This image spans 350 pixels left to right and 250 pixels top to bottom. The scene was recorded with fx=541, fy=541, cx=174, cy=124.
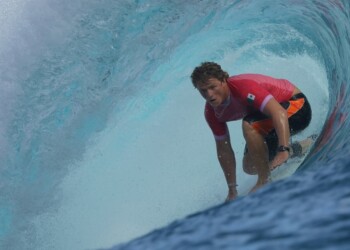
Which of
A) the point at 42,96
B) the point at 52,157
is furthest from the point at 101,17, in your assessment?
the point at 52,157

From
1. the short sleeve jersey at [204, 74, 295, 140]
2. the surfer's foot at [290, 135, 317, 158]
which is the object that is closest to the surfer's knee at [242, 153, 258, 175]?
the short sleeve jersey at [204, 74, 295, 140]

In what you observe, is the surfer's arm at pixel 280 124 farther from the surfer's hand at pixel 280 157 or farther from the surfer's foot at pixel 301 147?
the surfer's foot at pixel 301 147

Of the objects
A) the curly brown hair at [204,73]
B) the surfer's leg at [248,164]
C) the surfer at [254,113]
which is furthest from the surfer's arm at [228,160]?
the curly brown hair at [204,73]

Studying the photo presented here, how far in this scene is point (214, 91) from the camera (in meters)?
3.37

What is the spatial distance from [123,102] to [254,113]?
551 centimetres

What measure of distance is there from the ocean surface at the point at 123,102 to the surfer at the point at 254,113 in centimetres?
50

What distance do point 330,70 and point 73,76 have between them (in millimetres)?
3396

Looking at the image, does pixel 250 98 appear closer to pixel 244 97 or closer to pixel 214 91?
pixel 244 97

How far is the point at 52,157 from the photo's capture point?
25.3ft

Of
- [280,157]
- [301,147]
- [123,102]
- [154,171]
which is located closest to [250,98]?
[280,157]

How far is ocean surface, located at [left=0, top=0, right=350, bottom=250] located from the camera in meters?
6.13

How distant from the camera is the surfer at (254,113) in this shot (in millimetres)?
3289

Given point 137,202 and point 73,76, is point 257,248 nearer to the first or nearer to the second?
point 137,202

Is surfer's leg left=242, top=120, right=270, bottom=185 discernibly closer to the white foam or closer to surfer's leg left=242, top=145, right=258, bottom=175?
surfer's leg left=242, top=145, right=258, bottom=175
